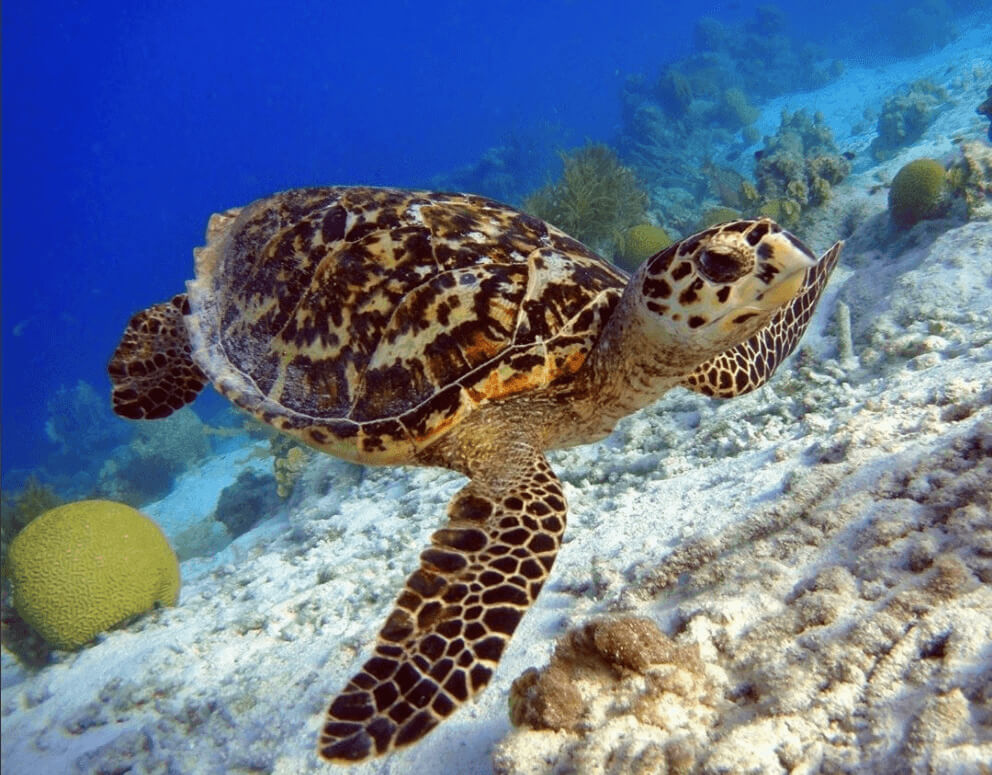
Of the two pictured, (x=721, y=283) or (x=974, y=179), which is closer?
(x=721, y=283)

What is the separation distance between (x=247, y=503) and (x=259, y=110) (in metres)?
120

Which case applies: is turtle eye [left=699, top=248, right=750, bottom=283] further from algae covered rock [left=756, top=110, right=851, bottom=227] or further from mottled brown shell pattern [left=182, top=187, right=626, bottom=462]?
algae covered rock [left=756, top=110, right=851, bottom=227]

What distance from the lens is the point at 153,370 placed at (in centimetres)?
491

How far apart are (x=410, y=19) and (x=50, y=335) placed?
102 meters

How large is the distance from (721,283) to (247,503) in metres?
10.5

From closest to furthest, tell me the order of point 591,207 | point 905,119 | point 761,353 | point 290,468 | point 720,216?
point 761,353 < point 290,468 < point 720,216 < point 591,207 < point 905,119

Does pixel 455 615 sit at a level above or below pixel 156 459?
below

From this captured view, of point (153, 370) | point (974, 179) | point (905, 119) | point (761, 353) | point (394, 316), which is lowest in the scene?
point (761, 353)

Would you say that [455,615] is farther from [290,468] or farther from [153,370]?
[290,468]

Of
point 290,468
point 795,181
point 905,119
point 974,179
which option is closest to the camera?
point 974,179

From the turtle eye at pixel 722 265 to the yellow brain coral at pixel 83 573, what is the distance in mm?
7001

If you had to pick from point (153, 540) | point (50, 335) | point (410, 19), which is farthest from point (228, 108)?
point (153, 540)

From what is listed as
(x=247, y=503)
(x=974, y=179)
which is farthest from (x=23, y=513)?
(x=974, y=179)

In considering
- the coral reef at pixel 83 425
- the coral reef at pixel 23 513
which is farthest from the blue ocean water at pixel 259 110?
the coral reef at pixel 23 513
